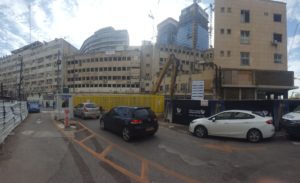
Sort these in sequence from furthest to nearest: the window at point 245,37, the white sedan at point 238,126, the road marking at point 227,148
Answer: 1. the window at point 245,37
2. the white sedan at point 238,126
3. the road marking at point 227,148

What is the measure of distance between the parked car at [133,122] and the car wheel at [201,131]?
2.22 meters

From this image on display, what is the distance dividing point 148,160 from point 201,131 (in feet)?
16.9

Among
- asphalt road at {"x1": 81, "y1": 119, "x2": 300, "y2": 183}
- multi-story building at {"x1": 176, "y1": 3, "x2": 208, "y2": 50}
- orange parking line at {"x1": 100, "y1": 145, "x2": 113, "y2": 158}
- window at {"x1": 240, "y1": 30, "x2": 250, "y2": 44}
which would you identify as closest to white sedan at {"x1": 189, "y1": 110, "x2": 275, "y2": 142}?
asphalt road at {"x1": 81, "y1": 119, "x2": 300, "y2": 183}

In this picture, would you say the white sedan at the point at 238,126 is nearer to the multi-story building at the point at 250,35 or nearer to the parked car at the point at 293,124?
the parked car at the point at 293,124

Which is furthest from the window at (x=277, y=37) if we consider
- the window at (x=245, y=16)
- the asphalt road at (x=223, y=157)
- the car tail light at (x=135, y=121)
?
the car tail light at (x=135, y=121)

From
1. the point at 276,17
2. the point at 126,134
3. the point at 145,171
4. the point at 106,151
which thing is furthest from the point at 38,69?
the point at 145,171

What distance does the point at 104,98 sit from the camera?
98.3 feet

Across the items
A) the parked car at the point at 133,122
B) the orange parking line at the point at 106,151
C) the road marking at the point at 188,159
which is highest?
the parked car at the point at 133,122

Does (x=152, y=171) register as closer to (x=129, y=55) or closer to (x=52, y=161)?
(x=52, y=161)

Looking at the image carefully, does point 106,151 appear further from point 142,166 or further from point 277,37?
point 277,37

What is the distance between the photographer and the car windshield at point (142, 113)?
36.6ft

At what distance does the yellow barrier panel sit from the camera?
24.0 metres

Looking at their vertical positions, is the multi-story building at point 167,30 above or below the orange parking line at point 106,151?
above

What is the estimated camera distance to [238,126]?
11.0m
